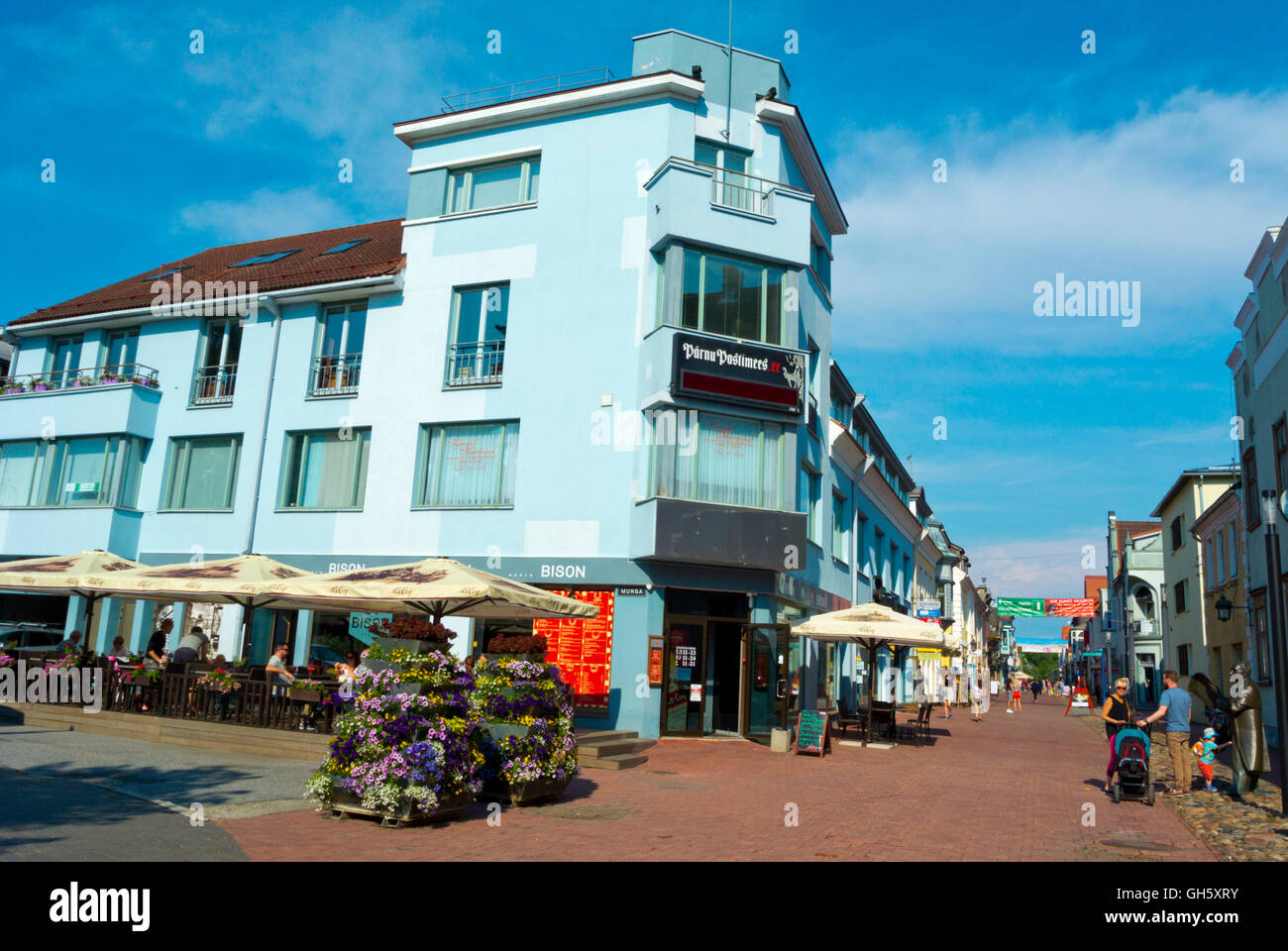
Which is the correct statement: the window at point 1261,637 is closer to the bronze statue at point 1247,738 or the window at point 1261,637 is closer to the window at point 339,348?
the bronze statue at point 1247,738

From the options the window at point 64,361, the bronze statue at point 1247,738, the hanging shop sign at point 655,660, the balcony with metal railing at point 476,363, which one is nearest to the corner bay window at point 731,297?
the balcony with metal railing at point 476,363

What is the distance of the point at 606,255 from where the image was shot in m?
20.6

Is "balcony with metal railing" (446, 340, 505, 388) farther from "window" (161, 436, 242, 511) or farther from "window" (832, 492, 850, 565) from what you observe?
"window" (832, 492, 850, 565)

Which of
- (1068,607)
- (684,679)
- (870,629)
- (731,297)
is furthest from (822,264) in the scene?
(1068,607)

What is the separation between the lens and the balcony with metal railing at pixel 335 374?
22734mm

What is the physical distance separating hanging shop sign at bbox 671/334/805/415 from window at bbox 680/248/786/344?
1.63 ft

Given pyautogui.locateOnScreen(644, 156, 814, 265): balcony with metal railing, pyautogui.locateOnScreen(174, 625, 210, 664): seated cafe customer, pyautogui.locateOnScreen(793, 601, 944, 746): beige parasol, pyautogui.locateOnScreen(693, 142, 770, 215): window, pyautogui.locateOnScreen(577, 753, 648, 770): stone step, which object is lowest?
pyautogui.locateOnScreen(577, 753, 648, 770): stone step

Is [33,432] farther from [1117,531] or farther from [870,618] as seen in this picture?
[1117,531]

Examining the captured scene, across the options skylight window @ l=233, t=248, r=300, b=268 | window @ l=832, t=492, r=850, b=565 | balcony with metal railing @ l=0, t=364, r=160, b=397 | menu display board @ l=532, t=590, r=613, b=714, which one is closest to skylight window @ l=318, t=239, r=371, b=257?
skylight window @ l=233, t=248, r=300, b=268

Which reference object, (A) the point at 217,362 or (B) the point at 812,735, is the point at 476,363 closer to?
(A) the point at 217,362

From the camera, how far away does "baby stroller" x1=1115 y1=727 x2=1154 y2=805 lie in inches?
514

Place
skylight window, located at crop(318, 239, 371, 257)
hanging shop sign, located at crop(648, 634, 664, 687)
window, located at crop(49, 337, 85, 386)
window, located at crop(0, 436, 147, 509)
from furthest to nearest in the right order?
skylight window, located at crop(318, 239, 371, 257) < window, located at crop(49, 337, 85, 386) < window, located at crop(0, 436, 147, 509) < hanging shop sign, located at crop(648, 634, 664, 687)
